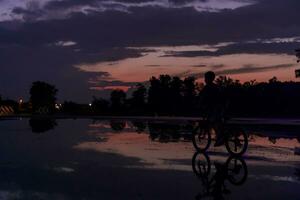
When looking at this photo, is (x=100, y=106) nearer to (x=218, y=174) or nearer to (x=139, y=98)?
(x=139, y=98)

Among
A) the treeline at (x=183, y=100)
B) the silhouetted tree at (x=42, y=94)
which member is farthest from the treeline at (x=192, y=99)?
the silhouetted tree at (x=42, y=94)

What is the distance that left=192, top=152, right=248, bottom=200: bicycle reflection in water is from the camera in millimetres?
11156

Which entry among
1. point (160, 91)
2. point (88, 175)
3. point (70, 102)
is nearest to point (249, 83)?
point (160, 91)

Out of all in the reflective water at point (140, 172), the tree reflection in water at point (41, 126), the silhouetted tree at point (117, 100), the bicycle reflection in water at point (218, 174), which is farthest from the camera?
→ the silhouetted tree at point (117, 100)

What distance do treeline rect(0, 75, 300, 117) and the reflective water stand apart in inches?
1476

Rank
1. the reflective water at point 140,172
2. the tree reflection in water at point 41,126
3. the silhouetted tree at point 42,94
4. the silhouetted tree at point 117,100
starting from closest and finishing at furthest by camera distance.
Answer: the reflective water at point 140,172
the tree reflection in water at point 41,126
the silhouetted tree at point 117,100
the silhouetted tree at point 42,94

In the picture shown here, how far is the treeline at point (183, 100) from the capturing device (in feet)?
228

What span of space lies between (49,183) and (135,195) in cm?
224

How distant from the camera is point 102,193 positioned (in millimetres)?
10797

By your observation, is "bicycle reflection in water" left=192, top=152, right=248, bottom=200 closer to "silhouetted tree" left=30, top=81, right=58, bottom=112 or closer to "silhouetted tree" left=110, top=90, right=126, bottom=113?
"silhouetted tree" left=110, top=90, right=126, bottom=113

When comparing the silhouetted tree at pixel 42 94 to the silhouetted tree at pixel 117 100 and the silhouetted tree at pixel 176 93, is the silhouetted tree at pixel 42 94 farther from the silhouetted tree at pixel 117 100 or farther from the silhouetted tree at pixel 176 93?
the silhouetted tree at pixel 176 93

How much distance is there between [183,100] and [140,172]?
7288 centimetres

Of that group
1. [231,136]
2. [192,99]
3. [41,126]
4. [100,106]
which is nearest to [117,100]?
[100,106]

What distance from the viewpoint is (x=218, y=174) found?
13680mm
